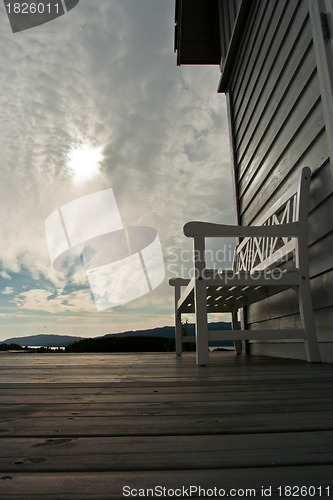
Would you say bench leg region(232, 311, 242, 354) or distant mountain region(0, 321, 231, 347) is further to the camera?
distant mountain region(0, 321, 231, 347)

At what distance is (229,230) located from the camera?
1569 mm

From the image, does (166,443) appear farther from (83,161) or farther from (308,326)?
(83,161)

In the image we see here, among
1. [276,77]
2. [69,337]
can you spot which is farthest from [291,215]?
[69,337]

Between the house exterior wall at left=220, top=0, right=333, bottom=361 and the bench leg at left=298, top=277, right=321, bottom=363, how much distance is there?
0.09m

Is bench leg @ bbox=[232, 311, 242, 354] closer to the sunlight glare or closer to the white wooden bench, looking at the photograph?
the white wooden bench

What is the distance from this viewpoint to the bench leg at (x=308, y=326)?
152cm

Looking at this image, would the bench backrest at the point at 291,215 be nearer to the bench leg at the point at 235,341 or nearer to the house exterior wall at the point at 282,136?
the house exterior wall at the point at 282,136

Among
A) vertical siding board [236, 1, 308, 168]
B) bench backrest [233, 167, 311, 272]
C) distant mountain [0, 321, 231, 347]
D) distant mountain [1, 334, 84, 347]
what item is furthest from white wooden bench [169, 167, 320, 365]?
distant mountain [1, 334, 84, 347]

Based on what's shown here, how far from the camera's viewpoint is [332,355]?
1.54 metres

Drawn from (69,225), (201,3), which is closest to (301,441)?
(69,225)

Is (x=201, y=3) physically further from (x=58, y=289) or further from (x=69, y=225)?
(x=58, y=289)

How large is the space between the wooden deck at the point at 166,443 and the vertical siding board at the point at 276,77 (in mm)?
1778

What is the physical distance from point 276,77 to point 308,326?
167 centimetres

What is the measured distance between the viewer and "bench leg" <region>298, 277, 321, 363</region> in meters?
1.52
